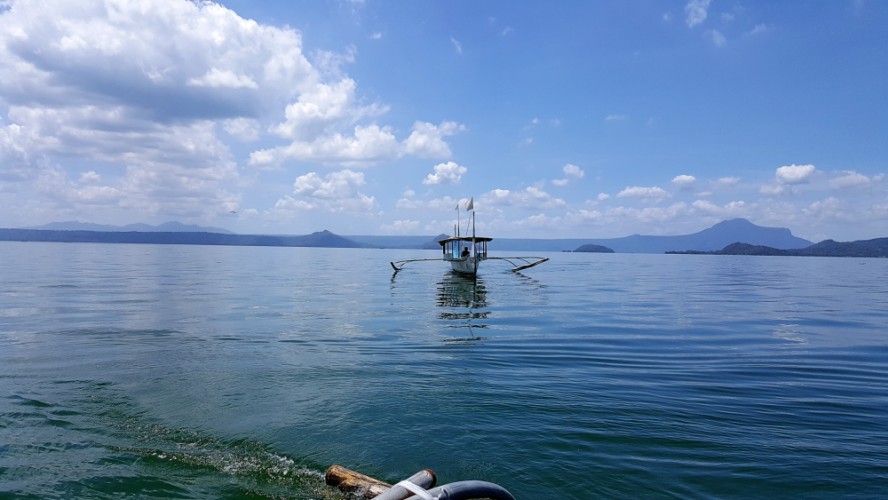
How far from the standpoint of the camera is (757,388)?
12984 millimetres

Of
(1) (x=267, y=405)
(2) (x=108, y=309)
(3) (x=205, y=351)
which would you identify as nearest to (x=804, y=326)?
(1) (x=267, y=405)

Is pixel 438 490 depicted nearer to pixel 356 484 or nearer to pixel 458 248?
pixel 356 484

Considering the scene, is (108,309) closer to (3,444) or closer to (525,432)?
(3,444)

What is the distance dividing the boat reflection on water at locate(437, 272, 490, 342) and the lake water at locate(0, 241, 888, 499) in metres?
0.71

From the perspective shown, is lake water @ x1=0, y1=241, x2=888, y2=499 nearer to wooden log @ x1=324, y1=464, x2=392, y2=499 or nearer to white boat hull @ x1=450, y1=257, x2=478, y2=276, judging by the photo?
wooden log @ x1=324, y1=464, x2=392, y2=499

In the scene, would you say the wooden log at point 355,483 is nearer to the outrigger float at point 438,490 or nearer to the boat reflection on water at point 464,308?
the outrigger float at point 438,490

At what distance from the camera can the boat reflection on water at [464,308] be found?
77.6ft

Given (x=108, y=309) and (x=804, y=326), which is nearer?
(x=804, y=326)

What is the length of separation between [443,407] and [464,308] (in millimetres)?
19973

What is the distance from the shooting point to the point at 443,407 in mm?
11195

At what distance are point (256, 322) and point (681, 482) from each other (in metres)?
20.8

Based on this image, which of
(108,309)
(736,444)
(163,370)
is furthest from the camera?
(108,309)

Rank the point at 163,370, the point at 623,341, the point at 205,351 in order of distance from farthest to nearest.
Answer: the point at 623,341, the point at 205,351, the point at 163,370

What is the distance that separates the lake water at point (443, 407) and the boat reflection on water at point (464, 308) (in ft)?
2.33
